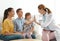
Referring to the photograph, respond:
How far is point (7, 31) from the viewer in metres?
1.66

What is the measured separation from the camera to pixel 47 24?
67.2 inches

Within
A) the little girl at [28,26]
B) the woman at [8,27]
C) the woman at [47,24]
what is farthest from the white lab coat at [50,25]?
the woman at [8,27]

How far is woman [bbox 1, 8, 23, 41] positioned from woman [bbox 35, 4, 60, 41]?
265 mm

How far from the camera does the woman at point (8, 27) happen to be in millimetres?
1645

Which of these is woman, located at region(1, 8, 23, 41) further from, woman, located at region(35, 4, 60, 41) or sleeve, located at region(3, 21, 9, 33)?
woman, located at region(35, 4, 60, 41)

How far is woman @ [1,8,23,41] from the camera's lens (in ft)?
5.40

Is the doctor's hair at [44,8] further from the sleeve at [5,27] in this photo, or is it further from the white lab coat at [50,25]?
the sleeve at [5,27]

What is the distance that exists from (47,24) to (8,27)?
1.37 feet

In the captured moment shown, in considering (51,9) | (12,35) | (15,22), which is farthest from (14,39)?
(51,9)

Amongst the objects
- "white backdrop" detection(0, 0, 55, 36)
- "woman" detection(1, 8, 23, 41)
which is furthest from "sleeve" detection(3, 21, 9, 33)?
"white backdrop" detection(0, 0, 55, 36)

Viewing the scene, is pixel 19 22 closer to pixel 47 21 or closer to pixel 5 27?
pixel 5 27

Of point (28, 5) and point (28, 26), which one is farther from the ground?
point (28, 5)

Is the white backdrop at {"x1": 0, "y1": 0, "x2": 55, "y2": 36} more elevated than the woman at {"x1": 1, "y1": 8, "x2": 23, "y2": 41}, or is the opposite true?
the white backdrop at {"x1": 0, "y1": 0, "x2": 55, "y2": 36}

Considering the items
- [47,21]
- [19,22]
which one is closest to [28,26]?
[19,22]
